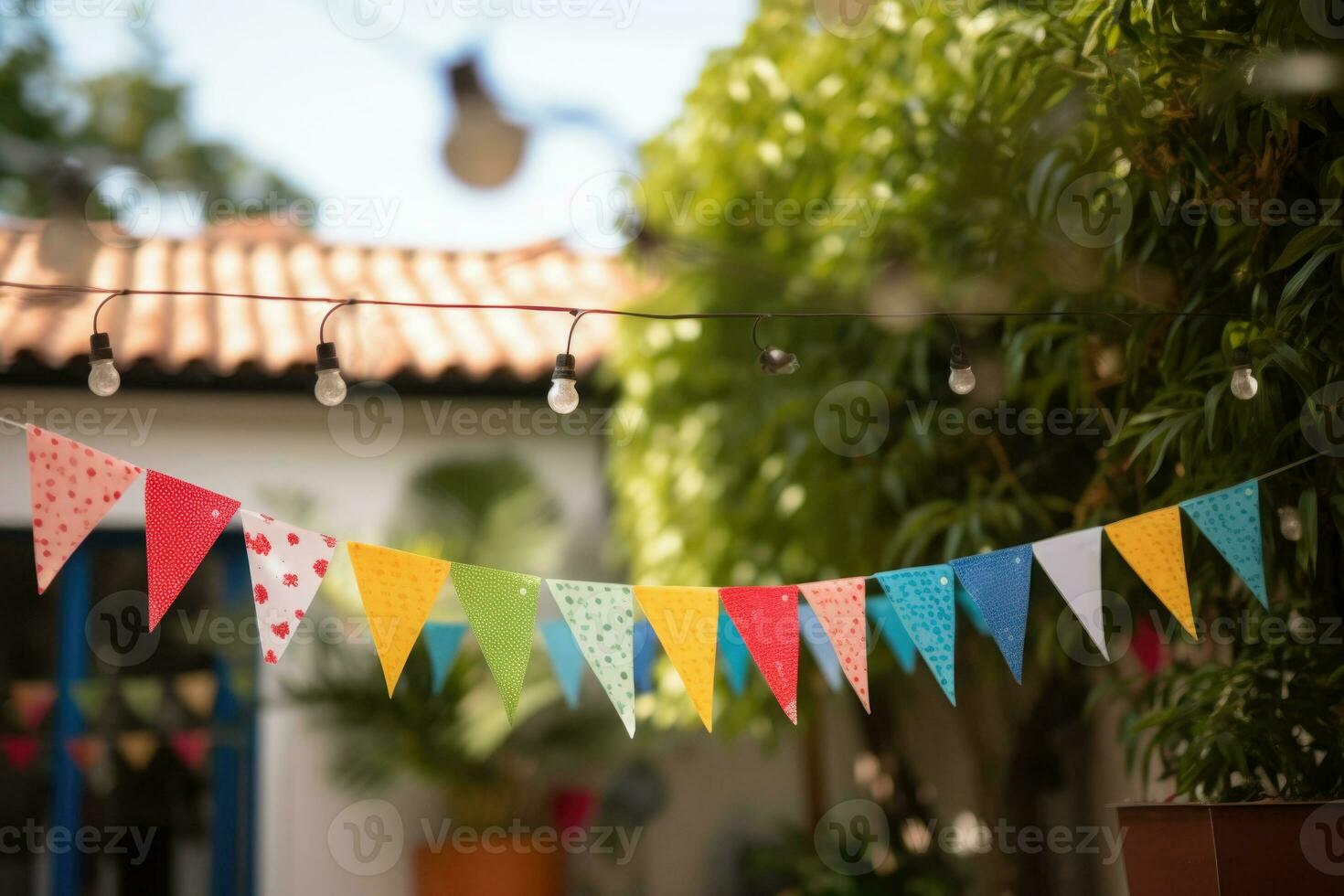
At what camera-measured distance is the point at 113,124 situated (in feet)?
34.5

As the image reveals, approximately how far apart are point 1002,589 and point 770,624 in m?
0.54

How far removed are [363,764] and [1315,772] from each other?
10.4 feet

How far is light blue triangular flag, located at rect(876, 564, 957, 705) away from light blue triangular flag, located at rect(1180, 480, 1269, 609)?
0.57 metres

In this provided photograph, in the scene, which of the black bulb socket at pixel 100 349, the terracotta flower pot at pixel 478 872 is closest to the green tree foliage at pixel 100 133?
the terracotta flower pot at pixel 478 872

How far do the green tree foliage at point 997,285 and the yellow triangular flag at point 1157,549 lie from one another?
14cm

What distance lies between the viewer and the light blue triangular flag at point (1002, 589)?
2.77 meters

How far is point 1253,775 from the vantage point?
2770mm

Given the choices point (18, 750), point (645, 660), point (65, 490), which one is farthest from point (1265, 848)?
point (18, 750)

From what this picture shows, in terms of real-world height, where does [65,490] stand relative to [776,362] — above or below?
below

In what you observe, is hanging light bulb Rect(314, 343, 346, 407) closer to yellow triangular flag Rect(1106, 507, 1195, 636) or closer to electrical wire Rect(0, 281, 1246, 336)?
electrical wire Rect(0, 281, 1246, 336)

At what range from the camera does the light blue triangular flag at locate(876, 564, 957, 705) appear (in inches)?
111

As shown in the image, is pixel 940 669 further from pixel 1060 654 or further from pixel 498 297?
pixel 498 297

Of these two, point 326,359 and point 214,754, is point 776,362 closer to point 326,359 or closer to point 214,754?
point 326,359

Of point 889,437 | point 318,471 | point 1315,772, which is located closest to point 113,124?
point 318,471
